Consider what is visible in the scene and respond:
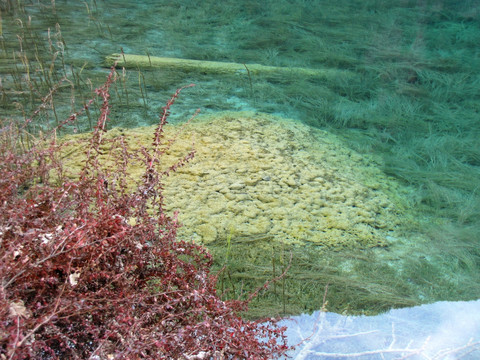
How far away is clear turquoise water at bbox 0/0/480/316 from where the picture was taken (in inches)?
88.6

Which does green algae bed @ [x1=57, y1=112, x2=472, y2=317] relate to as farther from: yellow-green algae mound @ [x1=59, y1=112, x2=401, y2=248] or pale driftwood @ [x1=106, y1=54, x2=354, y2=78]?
pale driftwood @ [x1=106, y1=54, x2=354, y2=78]

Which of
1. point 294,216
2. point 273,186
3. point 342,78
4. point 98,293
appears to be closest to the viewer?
point 98,293

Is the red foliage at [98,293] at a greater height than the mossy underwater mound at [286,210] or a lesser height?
greater

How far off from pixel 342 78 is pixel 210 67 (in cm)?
89

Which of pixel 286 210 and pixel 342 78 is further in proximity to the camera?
pixel 342 78

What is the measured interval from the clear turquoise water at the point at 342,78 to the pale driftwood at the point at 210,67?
2.7 inches

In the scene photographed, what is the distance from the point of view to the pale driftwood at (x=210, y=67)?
3.39 m

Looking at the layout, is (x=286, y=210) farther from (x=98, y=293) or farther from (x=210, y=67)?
(x=210, y=67)

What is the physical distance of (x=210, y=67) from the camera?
3.42 metres

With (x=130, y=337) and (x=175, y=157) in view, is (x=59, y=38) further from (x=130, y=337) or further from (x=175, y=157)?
(x=130, y=337)

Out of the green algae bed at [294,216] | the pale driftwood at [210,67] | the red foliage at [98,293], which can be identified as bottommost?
the green algae bed at [294,216]

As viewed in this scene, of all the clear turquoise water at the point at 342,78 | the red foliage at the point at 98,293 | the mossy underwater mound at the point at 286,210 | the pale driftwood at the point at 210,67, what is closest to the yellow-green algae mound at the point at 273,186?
the mossy underwater mound at the point at 286,210

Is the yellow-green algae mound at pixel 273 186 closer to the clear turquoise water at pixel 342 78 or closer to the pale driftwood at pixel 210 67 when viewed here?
the clear turquoise water at pixel 342 78

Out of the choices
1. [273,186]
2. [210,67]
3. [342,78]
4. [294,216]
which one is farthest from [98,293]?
[342,78]
